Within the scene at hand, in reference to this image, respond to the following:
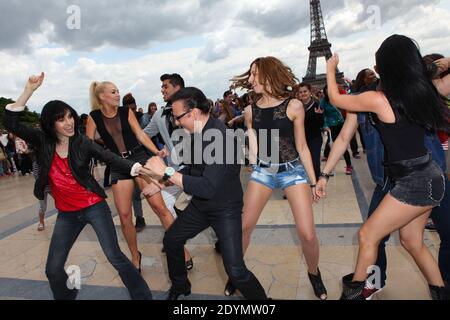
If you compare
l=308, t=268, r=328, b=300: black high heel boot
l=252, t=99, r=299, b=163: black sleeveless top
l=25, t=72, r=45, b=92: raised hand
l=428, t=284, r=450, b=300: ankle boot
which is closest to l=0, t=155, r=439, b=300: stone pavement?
l=308, t=268, r=328, b=300: black high heel boot

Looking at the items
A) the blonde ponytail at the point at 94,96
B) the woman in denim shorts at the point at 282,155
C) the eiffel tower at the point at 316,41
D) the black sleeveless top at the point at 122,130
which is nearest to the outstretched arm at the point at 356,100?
the woman in denim shorts at the point at 282,155

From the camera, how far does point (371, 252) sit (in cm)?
248

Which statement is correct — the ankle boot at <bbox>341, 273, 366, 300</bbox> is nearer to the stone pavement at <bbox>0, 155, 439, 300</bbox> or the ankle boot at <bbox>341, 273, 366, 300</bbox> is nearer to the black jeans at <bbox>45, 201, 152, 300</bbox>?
the stone pavement at <bbox>0, 155, 439, 300</bbox>

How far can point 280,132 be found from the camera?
3057mm

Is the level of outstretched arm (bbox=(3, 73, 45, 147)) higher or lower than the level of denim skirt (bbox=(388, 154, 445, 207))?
higher

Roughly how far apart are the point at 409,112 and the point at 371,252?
95 cm

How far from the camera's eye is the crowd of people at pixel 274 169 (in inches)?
90.4

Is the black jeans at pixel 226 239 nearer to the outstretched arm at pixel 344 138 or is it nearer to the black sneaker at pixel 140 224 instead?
the outstretched arm at pixel 344 138

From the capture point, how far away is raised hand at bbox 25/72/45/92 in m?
2.90

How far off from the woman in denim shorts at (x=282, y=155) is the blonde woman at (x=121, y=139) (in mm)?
1157

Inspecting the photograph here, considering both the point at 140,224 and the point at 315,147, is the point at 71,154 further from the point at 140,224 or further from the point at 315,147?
the point at 315,147

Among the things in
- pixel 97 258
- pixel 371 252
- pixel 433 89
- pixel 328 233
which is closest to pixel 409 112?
pixel 433 89

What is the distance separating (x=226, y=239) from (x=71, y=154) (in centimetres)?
137

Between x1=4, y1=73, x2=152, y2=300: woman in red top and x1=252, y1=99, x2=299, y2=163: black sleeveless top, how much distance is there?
1.08 metres
